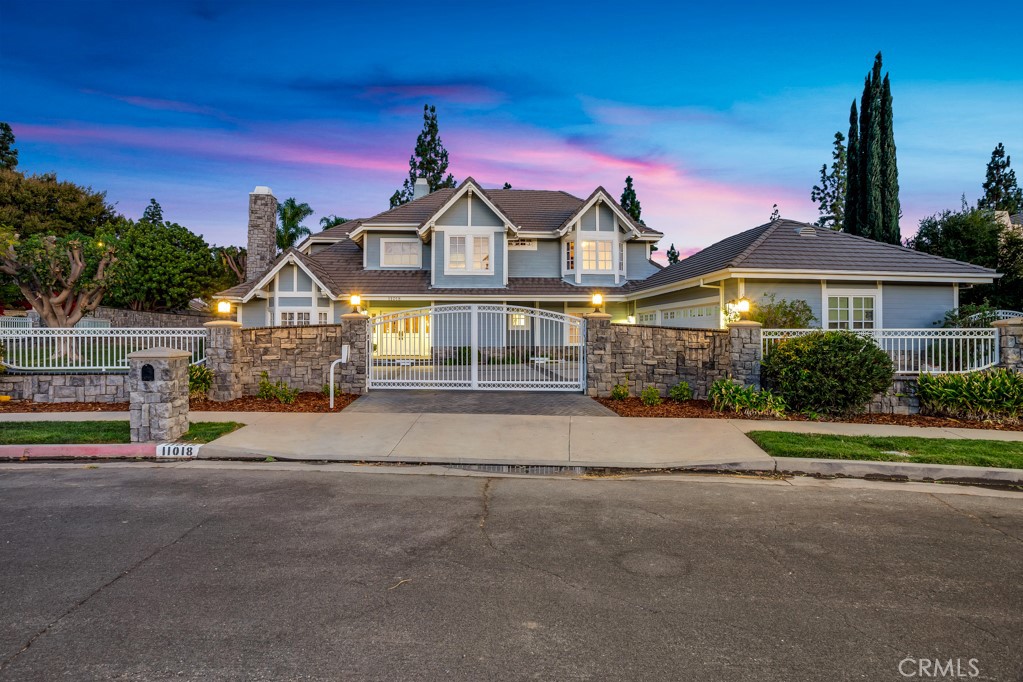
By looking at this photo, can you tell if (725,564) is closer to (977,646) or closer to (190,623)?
(977,646)

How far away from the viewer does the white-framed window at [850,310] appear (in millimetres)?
17719

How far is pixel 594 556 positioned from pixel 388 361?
422 inches

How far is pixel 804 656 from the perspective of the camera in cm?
330

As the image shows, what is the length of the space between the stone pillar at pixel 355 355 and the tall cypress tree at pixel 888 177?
26902 millimetres

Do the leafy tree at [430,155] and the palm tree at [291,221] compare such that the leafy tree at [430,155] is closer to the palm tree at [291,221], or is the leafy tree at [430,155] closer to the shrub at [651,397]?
the palm tree at [291,221]

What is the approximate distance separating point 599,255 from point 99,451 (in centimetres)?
2109

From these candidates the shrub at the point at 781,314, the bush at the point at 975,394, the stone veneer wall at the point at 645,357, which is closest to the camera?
the bush at the point at 975,394

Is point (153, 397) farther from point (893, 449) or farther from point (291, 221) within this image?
point (291, 221)

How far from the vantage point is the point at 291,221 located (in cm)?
4594

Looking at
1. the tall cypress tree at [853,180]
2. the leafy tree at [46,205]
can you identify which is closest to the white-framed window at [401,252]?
the tall cypress tree at [853,180]

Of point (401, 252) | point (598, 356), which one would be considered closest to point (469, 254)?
point (401, 252)

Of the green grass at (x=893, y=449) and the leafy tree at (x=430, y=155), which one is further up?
the leafy tree at (x=430, y=155)

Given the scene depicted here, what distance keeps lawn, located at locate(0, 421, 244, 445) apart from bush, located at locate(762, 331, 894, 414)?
34.3 feet

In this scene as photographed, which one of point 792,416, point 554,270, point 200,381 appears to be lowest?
point 792,416
